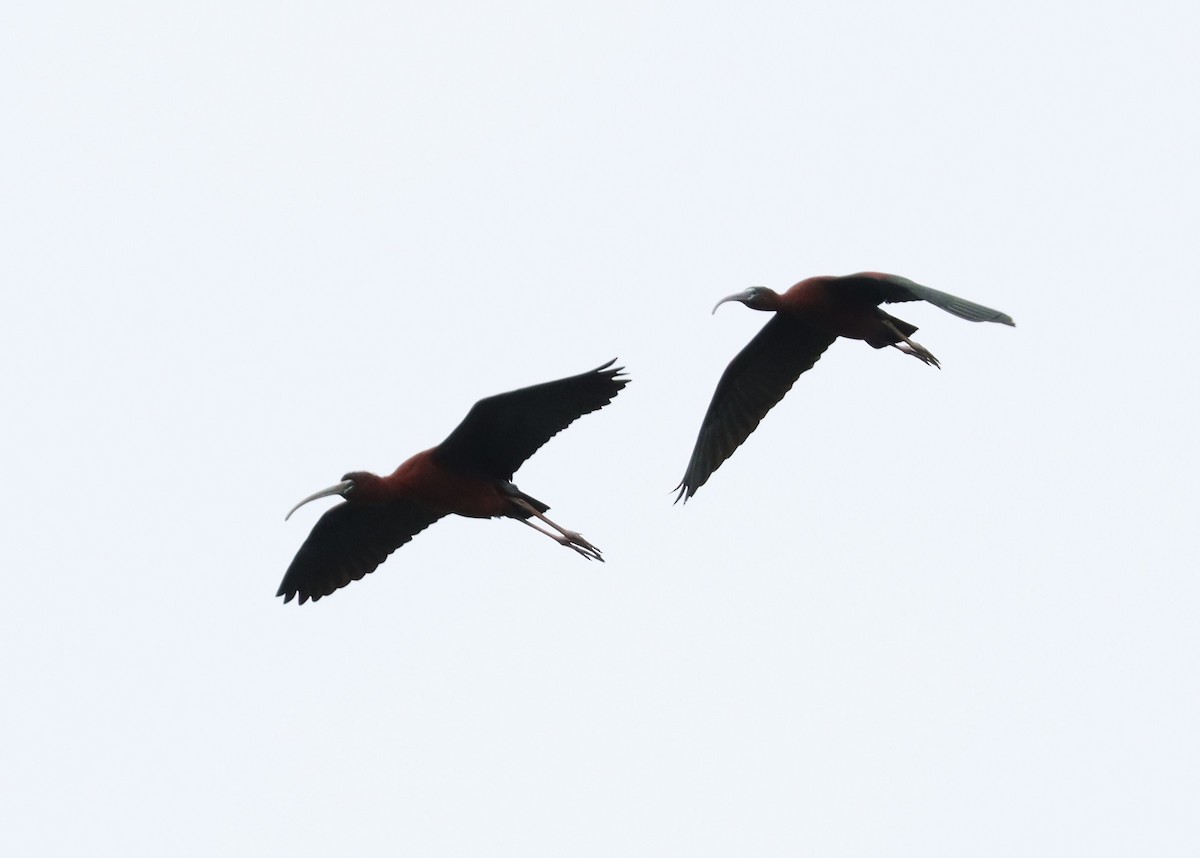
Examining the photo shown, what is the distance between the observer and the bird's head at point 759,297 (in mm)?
14547

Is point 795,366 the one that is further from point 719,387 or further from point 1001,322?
point 1001,322

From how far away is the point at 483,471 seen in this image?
529 inches

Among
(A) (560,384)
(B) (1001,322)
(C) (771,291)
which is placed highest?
(C) (771,291)

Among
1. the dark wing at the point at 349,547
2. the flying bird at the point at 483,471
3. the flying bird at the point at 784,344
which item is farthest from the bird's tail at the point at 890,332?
the dark wing at the point at 349,547

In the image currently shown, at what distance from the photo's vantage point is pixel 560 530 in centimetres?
1345

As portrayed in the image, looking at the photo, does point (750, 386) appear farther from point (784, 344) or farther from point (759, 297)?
point (759, 297)

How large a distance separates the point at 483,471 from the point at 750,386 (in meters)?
2.96

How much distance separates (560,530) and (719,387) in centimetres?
251

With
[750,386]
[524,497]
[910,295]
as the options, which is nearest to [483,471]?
[524,497]

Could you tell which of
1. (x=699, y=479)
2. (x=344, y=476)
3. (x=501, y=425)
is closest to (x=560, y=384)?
(x=501, y=425)

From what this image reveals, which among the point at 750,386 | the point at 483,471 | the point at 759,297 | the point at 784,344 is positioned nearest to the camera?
the point at 483,471

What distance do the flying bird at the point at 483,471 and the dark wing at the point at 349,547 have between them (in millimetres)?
18

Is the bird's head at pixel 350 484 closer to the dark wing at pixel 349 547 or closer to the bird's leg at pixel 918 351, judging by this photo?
the dark wing at pixel 349 547

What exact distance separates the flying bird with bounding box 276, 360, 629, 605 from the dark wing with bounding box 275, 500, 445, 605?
0.02m
